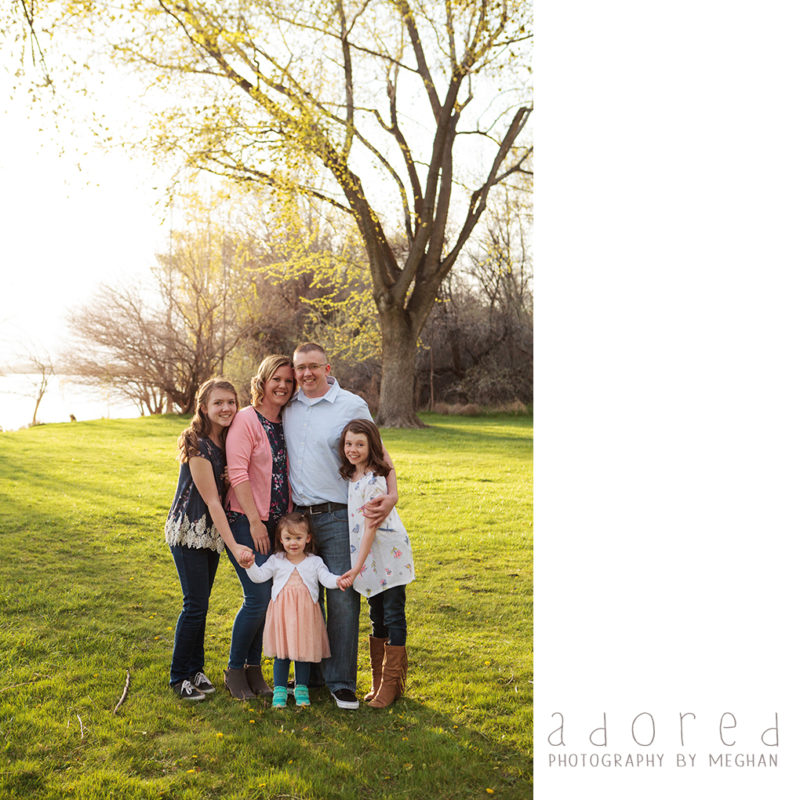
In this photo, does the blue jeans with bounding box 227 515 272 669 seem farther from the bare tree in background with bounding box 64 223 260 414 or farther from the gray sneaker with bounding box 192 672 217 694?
the bare tree in background with bounding box 64 223 260 414

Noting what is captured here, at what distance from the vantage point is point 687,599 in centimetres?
180

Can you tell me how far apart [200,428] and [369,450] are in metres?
0.76

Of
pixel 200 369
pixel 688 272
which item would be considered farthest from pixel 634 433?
pixel 200 369

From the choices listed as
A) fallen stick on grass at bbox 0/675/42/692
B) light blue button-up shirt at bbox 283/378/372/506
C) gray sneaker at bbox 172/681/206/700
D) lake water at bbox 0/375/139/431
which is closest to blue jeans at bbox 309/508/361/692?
light blue button-up shirt at bbox 283/378/372/506

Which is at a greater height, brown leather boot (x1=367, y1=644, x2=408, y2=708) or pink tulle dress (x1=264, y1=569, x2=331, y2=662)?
pink tulle dress (x1=264, y1=569, x2=331, y2=662)

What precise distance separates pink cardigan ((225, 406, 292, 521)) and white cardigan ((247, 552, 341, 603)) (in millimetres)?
208

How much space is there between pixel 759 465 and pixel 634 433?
297 millimetres

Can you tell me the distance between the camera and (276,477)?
3.55 metres

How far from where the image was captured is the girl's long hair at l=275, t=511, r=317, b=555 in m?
3.45

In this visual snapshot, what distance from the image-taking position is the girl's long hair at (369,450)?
11.2 ft

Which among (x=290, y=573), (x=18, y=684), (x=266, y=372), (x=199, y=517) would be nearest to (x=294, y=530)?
(x=290, y=573)

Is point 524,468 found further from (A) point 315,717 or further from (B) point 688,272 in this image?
(B) point 688,272

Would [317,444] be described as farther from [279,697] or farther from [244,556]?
[279,697]

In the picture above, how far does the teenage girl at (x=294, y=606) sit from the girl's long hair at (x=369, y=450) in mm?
Answer: 297
